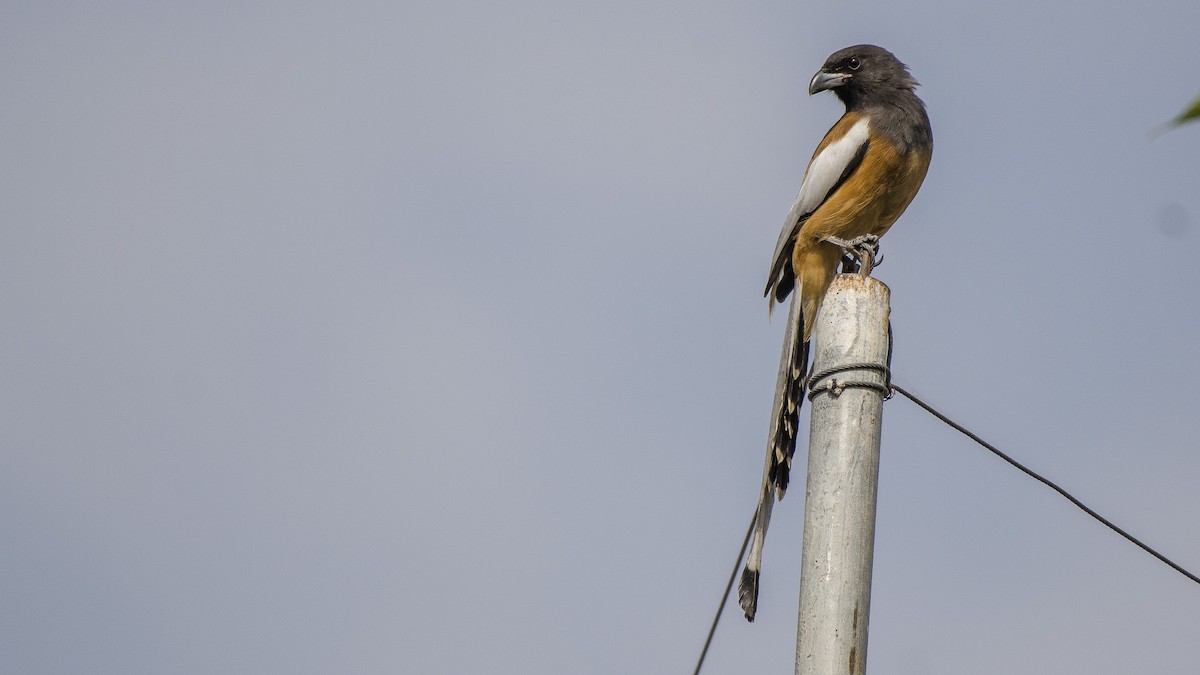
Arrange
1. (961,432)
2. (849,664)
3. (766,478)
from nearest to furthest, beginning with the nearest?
(849,664) < (961,432) < (766,478)

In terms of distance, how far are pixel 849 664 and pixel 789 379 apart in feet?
6.69

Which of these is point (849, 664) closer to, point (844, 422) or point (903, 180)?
point (844, 422)

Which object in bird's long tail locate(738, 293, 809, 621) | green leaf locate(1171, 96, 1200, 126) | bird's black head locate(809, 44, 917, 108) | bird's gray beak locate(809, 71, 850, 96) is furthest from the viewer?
bird's gray beak locate(809, 71, 850, 96)

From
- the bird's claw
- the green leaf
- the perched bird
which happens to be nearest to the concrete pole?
the bird's claw

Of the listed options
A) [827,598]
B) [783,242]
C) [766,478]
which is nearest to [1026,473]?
[766,478]

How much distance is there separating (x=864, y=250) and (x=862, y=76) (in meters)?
3.49

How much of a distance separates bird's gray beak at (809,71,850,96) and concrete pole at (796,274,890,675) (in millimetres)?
4152

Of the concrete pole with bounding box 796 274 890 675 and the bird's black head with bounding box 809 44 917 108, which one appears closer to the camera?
the concrete pole with bounding box 796 274 890 675

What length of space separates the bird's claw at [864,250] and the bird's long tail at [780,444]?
0.48m

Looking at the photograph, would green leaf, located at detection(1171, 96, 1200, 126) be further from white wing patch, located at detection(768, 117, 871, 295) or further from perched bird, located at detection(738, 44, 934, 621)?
white wing patch, located at detection(768, 117, 871, 295)

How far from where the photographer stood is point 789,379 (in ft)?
17.6

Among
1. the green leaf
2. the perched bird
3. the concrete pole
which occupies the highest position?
the perched bird

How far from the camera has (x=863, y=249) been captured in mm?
4598

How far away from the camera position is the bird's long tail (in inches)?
188
